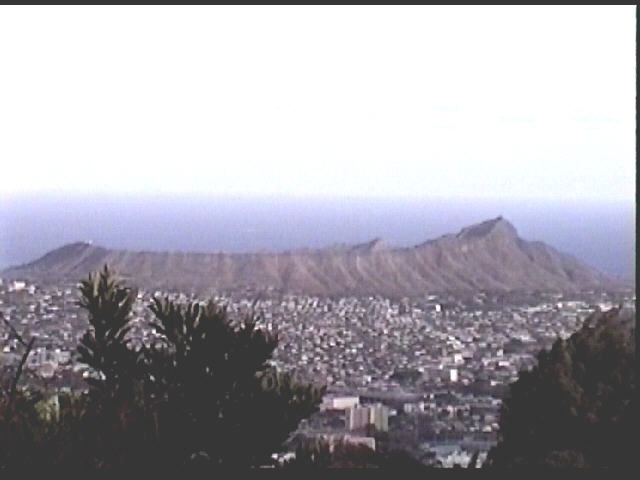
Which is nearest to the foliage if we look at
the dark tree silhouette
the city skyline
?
the dark tree silhouette

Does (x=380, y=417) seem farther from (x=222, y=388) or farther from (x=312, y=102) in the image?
(x=312, y=102)

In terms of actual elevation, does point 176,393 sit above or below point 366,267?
below

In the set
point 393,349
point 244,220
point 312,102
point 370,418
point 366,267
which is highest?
point 312,102

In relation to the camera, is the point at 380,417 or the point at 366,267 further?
the point at 366,267

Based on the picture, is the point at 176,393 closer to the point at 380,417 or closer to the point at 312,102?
the point at 380,417

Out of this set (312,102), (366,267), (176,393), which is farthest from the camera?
(366,267)

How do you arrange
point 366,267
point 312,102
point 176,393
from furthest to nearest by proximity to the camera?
1. point 366,267
2. point 312,102
3. point 176,393

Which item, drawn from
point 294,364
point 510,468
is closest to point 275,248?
point 294,364

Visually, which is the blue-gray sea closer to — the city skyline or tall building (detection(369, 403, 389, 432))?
the city skyline

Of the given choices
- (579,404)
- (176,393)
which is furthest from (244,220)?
(579,404)
